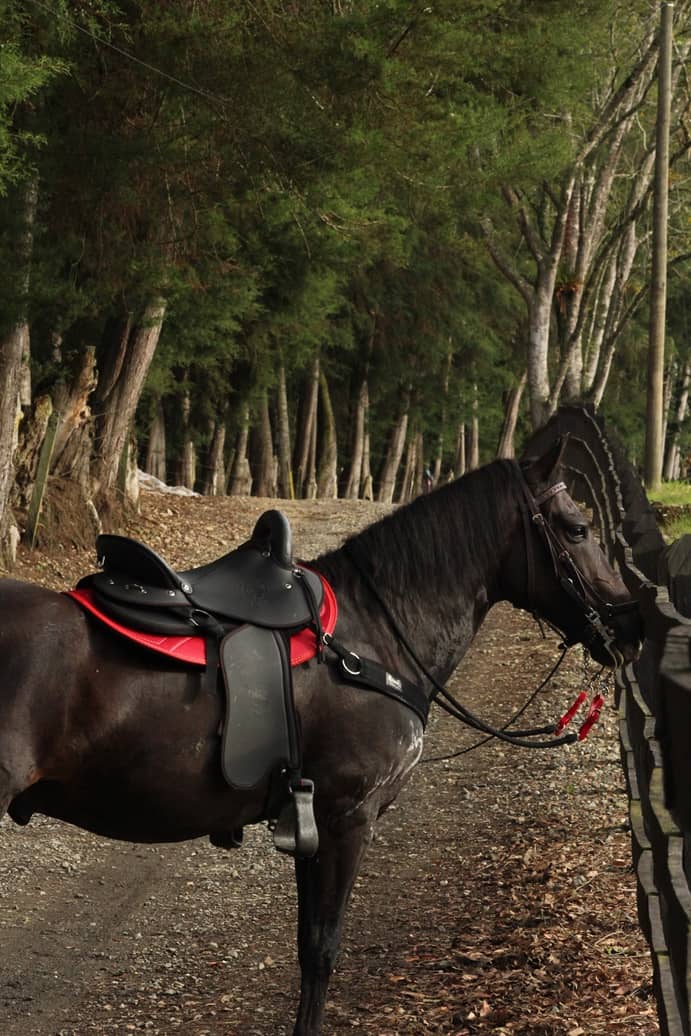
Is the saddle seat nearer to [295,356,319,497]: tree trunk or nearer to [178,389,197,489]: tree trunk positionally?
[178,389,197,489]: tree trunk

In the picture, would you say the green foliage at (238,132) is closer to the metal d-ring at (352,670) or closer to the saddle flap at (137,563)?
the saddle flap at (137,563)

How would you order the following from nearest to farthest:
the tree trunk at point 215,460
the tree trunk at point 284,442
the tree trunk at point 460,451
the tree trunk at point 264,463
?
1. the tree trunk at point 215,460
2. the tree trunk at point 264,463
3. the tree trunk at point 284,442
4. the tree trunk at point 460,451

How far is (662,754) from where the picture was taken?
461 cm

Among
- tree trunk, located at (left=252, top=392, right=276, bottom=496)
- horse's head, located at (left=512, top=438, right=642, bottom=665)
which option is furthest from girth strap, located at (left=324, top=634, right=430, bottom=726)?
tree trunk, located at (left=252, top=392, right=276, bottom=496)

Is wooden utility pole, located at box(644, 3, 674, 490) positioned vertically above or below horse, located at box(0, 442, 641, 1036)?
above

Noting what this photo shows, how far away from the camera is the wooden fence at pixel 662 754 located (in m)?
3.96

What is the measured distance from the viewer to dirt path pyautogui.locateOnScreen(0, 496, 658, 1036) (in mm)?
5523

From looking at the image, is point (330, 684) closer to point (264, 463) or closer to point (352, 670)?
point (352, 670)

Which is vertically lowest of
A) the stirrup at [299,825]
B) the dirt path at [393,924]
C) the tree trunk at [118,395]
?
the dirt path at [393,924]

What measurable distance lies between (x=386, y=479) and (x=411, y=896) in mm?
33378

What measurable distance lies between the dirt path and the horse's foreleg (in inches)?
22.2

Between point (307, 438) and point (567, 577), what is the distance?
98.1 ft

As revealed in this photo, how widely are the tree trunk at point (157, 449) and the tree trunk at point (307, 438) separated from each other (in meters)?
5.42

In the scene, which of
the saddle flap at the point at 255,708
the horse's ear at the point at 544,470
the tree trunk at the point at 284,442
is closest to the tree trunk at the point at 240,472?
the tree trunk at the point at 284,442
